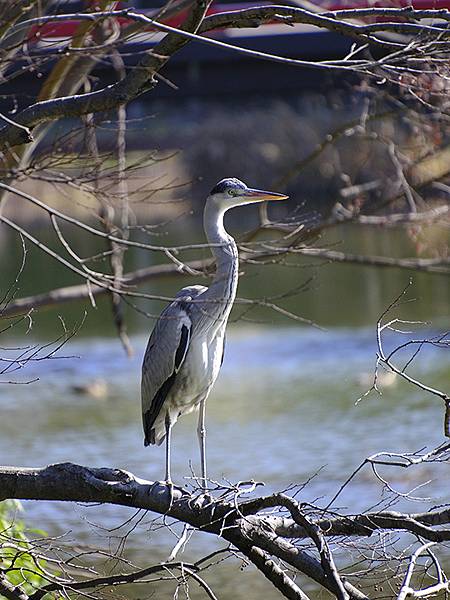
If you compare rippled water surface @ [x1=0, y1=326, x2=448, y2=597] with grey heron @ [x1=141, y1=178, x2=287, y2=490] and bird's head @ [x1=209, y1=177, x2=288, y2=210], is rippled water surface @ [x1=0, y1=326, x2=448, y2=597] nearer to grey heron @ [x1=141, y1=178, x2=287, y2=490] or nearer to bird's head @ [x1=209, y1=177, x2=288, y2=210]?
grey heron @ [x1=141, y1=178, x2=287, y2=490]

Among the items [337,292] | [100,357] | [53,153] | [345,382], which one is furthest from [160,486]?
[337,292]

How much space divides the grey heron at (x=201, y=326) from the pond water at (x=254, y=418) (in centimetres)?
148

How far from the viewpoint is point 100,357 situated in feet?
49.8

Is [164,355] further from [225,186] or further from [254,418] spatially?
[254,418]

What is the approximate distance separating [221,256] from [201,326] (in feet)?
1.14

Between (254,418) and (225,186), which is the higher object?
(225,186)

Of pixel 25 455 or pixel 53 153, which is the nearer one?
pixel 53 153

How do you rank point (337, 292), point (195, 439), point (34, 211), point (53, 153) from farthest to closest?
point (34, 211), point (337, 292), point (195, 439), point (53, 153)

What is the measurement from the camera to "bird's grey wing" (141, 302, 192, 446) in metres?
5.75

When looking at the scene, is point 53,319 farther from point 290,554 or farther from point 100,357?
point 290,554

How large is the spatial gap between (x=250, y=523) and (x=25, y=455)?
696 cm

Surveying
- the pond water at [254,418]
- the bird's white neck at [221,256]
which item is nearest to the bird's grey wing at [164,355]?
the bird's white neck at [221,256]

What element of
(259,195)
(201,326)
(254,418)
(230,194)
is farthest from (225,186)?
(254,418)

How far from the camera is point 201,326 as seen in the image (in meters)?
5.73
